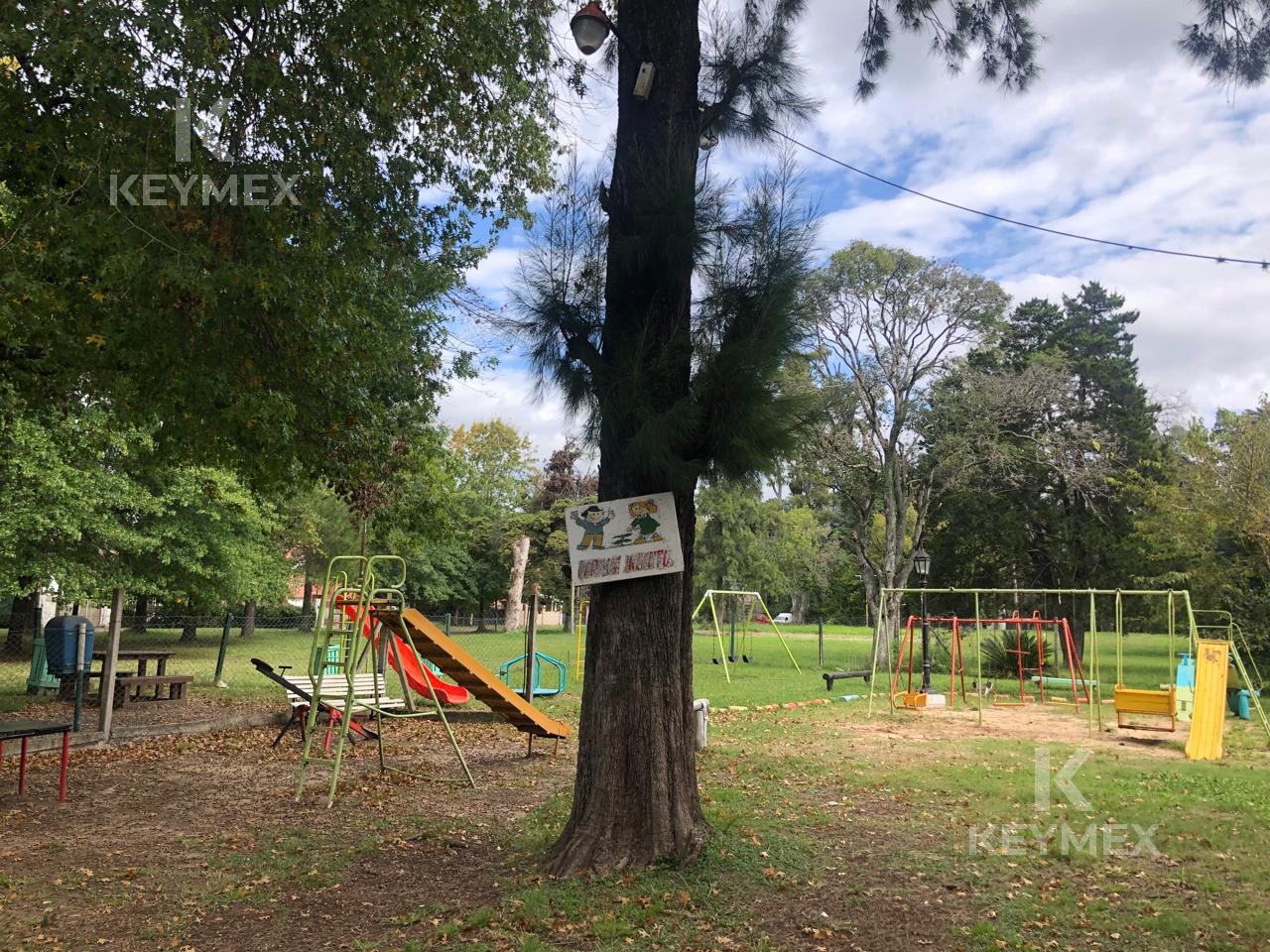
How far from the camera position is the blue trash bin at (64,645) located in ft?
36.3

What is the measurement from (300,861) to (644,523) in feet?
9.05

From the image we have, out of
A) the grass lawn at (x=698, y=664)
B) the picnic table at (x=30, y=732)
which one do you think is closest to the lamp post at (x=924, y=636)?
the grass lawn at (x=698, y=664)

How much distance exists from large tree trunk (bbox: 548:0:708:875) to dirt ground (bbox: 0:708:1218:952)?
0.62 m

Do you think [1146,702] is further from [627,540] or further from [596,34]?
[596,34]

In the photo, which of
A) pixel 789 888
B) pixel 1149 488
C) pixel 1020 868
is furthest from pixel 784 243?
pixel 1149 488

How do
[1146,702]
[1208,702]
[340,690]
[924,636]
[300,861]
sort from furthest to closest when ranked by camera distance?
1. [924,636]
2. [1146,702]
3. [1208,702]
4. [340,690]
5. [300,861]

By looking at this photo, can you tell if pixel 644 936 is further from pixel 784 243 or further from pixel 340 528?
pixel 340 528

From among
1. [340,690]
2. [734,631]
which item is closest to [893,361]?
[734,631]

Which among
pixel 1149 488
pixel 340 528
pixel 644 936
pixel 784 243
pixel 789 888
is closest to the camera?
pixel 644 936

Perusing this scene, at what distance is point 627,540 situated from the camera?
505cm

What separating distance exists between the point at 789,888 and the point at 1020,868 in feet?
4.86

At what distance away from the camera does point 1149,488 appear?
2220 cm

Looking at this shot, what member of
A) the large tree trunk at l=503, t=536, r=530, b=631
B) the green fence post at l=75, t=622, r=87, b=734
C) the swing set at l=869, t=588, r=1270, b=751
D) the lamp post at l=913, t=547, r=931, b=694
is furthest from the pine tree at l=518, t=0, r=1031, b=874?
the large tree trunk at l=503, t=536, r=530, b=631

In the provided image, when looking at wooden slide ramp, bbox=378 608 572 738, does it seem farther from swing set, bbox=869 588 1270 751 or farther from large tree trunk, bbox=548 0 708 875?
swing set, bbox=869 588 1270 751
